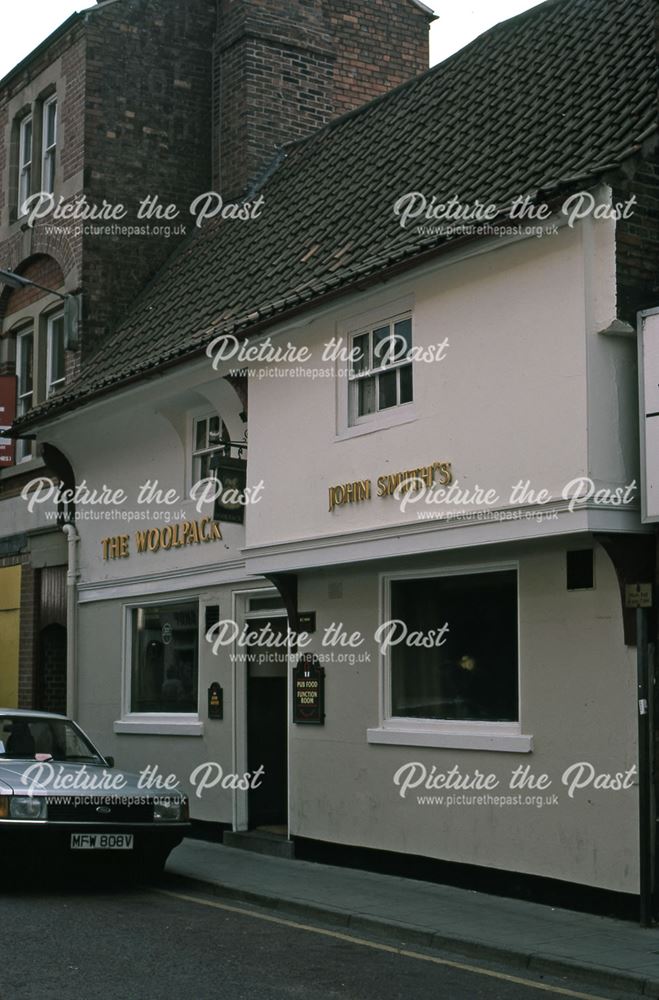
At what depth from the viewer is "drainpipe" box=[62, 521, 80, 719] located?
17.9 metres

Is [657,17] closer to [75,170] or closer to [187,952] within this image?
[187,952]

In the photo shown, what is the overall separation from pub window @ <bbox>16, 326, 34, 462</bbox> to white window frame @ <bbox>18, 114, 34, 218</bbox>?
76.2 inches

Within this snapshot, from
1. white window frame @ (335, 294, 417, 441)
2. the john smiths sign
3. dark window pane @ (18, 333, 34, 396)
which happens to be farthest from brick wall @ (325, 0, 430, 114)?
the john smiths sign

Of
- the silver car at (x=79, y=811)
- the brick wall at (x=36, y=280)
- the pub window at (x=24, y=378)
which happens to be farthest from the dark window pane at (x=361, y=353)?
the pub window at (x=24, y=378)

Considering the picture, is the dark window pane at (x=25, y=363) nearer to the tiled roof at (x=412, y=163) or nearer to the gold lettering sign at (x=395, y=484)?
the tiled roof at (x=412, y=163)

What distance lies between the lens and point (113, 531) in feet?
57.0

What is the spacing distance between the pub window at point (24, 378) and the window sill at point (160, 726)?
5123 millimetres

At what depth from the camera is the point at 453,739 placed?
11.4 meters

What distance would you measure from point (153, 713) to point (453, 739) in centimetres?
598

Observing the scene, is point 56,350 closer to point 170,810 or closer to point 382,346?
point 382,346

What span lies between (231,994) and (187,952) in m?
1.22

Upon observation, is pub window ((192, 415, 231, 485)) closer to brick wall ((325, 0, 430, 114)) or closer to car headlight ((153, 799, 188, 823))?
car headlight ((153, 799, 188, 823))

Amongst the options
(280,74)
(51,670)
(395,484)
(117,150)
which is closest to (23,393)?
(117,150)

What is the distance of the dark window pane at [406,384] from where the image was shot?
38.5 ft
